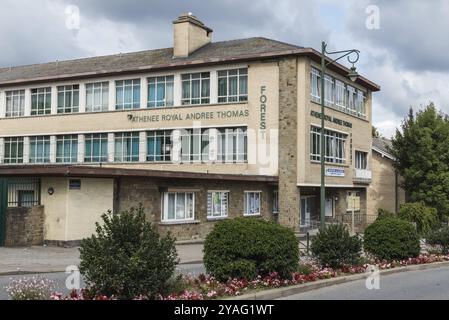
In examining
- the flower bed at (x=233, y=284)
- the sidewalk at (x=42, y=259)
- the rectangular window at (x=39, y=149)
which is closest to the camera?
the flower bed at (x=233, y=284)

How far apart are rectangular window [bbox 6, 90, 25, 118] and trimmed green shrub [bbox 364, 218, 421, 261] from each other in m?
30.8

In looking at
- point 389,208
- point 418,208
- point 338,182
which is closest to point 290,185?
point 338,182

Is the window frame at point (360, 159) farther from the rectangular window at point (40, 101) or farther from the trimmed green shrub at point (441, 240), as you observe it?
the rectangular window at point (40, 101)

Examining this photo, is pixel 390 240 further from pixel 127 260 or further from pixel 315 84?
pixel 315 84

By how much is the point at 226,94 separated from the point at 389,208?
19.4 metres

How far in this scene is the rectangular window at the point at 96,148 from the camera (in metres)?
37.6

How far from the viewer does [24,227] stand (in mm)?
20875

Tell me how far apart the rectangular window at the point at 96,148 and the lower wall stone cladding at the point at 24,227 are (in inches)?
642

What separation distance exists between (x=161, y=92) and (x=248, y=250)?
25.5 m

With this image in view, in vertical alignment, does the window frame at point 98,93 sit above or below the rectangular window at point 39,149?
above

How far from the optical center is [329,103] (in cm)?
3512

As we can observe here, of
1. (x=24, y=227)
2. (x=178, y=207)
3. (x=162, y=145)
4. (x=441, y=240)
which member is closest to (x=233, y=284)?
(x=441, y=240)

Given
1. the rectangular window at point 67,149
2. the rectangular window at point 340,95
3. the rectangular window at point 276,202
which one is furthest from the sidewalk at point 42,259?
the rectangular window at point 67,149

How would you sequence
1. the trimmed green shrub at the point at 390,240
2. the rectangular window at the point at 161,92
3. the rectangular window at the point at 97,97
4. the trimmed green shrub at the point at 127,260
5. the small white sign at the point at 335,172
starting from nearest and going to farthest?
the trimmed green shrub at the point at 127,260, the trimmed green shrub at the point at 390,240, the small white sign at the point at 335,172, the rectangular window at the point at 161,92, the rectangular window at the point at 97,97
